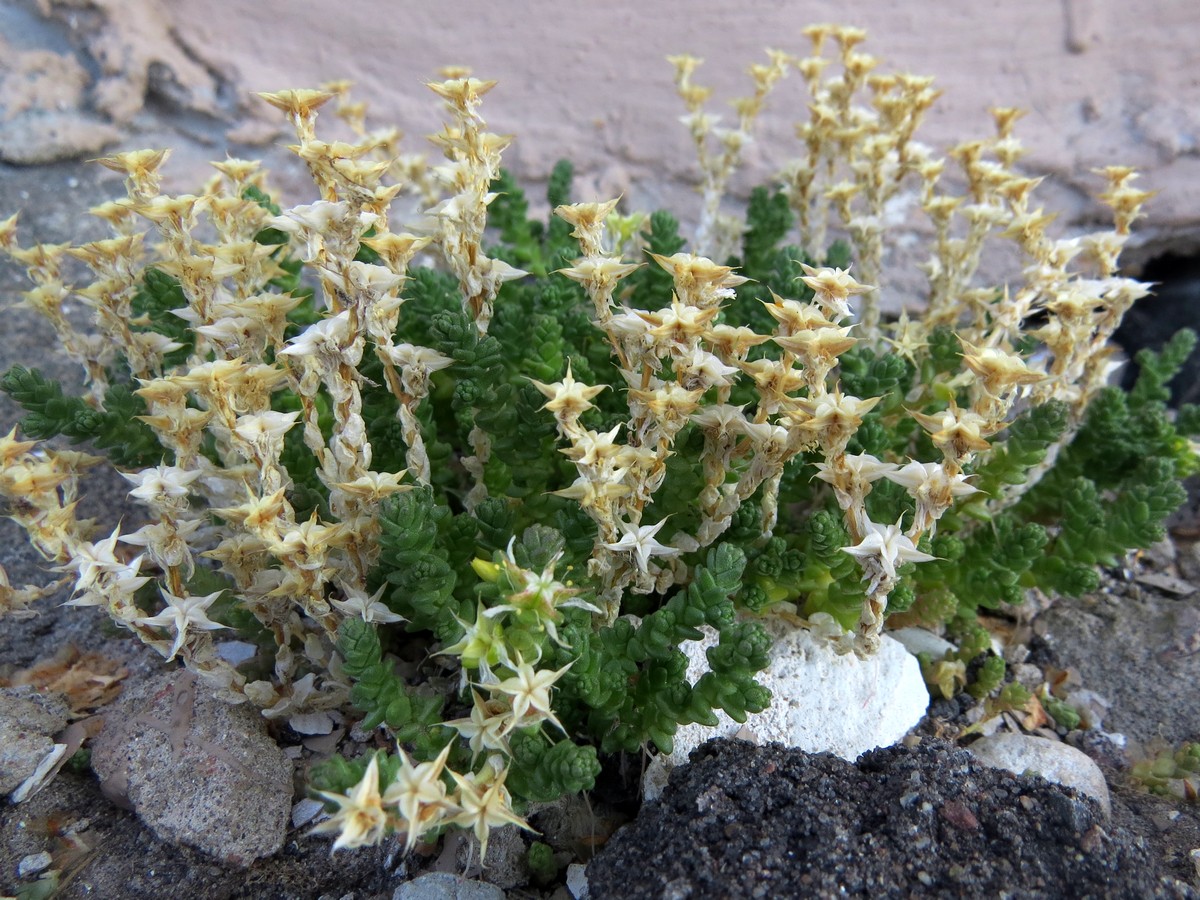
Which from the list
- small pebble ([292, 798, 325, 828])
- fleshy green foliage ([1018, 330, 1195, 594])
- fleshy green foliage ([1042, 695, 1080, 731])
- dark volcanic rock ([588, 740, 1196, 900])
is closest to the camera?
dark volcanic rock ([588, 740, 1196, 900])

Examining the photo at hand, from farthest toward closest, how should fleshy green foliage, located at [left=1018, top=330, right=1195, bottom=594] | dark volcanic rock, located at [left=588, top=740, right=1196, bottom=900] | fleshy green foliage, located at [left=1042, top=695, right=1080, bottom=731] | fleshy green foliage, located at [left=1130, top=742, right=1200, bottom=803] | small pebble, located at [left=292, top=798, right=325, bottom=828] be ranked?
fleshy green foliage, located at [left=1042, top=695, right=1080, bottom=731]
fleshy green foliage, located at [left=1018, top=330, right=1195, bottom=594]
fleshy green foliage, located at [left=1130, top=742, right=1200, bottom=803]
small pebble, located at [left=292, top=798, right=325, bottom=828]
dark volcanic rock, located at [left=588, top=740, right=1196, bottom=900]

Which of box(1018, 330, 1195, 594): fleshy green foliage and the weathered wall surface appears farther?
the weathered wall surface

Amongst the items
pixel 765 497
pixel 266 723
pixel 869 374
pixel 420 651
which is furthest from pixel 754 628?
pixel 266 723

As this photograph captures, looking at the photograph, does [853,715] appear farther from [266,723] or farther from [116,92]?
[116,92]

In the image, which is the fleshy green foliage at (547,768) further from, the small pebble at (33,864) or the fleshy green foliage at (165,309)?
the fleshy green foliage at (165,309)

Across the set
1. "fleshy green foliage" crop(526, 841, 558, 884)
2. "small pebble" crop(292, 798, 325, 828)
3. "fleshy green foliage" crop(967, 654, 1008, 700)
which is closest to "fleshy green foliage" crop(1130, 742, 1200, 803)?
"fleshy green foliage" crop(967, 654, 1008, 700)

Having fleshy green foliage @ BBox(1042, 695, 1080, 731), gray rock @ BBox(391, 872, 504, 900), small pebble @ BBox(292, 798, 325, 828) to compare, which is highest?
fleshy green foliage @ BBox(1042, 695, 1080, 731)

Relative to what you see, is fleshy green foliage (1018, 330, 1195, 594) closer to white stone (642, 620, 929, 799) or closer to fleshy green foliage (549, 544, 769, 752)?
white stone (642, 620, 929, 799)
